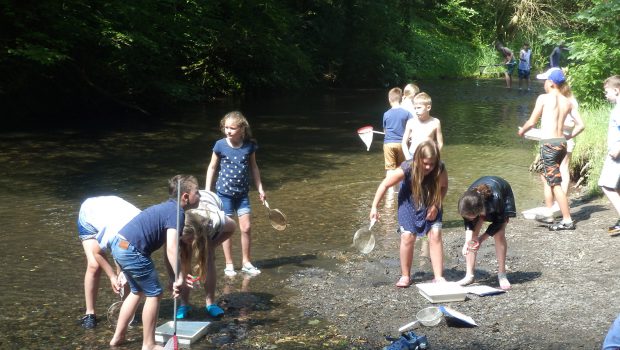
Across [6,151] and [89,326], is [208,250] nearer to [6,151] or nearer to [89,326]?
[89,326]

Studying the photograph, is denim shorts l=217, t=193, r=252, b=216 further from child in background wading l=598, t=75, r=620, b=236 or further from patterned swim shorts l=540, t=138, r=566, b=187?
child in background wading l=598, t=75, r=620, b=236

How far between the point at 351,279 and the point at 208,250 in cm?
183

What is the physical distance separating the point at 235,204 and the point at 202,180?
17.0 ft

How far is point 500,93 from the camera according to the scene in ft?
103

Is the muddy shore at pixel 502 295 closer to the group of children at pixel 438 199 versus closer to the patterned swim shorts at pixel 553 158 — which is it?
the group of children at pixel 438 199

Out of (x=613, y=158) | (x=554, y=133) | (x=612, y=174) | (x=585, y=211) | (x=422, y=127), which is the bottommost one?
(x=585, y=211)

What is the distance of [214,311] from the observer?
675cm

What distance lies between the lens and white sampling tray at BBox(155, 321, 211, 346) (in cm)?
603

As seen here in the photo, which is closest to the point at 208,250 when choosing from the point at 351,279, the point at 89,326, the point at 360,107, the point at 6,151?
the point at 89,326

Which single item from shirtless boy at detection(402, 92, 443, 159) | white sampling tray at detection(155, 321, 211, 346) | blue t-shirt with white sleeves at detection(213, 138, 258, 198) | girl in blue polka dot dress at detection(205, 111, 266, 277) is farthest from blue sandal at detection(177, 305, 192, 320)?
shirtless boy at detection(402, 92, 443, 159)

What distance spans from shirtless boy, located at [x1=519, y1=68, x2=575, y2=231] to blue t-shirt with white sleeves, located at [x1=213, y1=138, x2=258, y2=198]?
352 cm

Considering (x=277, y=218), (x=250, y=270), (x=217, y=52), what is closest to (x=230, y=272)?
(x=250, y=270)

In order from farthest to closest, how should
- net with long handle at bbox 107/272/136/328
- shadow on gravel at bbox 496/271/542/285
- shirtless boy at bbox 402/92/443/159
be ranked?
shirtless boy at bbox 402/92/443/159 → shadow on gravel at bbox 496/271/542/285 → net with long handle at bbox 107/272/136/328

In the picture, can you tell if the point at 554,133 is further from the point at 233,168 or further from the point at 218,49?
the point at 218,49
